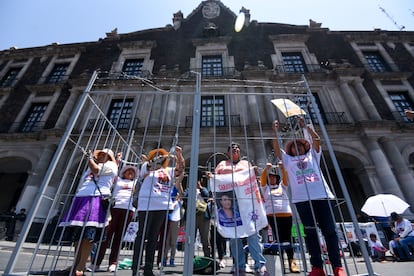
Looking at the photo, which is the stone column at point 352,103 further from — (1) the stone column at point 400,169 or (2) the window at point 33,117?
(2) the window at point 33,117

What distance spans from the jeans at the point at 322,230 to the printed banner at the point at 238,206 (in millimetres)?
567

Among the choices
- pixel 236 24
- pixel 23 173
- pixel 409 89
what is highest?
Answer: pixel 236 24

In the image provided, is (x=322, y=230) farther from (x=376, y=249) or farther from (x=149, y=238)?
(x=376, y=249)

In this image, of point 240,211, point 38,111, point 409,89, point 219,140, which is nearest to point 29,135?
point 38,111

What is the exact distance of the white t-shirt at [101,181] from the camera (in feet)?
9.35

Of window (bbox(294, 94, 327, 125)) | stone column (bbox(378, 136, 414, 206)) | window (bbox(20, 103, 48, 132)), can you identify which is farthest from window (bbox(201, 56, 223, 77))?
window (bbox(20, 103, 48, 132))

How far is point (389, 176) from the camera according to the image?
948 centimetres

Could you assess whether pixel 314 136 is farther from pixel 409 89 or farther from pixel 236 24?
pixel 236 24

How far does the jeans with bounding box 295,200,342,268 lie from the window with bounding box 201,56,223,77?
1205 centimetres

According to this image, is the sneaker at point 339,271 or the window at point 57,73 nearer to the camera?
the sneaker at point 339,271

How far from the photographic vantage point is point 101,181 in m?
3.00

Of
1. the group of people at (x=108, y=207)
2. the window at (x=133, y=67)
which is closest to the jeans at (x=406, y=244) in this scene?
the group of people at (x=108, y=207)

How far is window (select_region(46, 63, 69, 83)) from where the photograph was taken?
15469 mm

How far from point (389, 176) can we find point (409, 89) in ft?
23.7
